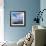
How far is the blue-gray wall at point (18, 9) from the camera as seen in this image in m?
5.84

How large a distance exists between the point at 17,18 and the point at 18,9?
39cm

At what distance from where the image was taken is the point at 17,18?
5.86 m

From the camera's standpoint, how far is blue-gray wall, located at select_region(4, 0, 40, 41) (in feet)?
19.2

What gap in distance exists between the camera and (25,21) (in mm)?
5895

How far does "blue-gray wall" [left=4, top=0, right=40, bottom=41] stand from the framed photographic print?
0.42ft

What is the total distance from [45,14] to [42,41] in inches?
86.0

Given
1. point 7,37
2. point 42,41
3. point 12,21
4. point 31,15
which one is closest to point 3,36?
point 7,37

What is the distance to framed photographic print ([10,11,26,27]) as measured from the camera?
586 centimetres

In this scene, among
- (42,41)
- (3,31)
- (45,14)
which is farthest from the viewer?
(3,31)

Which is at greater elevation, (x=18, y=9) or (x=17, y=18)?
(x=18, y=9)

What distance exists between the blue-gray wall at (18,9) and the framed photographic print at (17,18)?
129mm

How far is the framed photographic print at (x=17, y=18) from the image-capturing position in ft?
19.2

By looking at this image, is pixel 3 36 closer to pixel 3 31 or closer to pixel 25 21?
pixel 3 31

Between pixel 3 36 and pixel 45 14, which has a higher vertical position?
pixel 45 14
